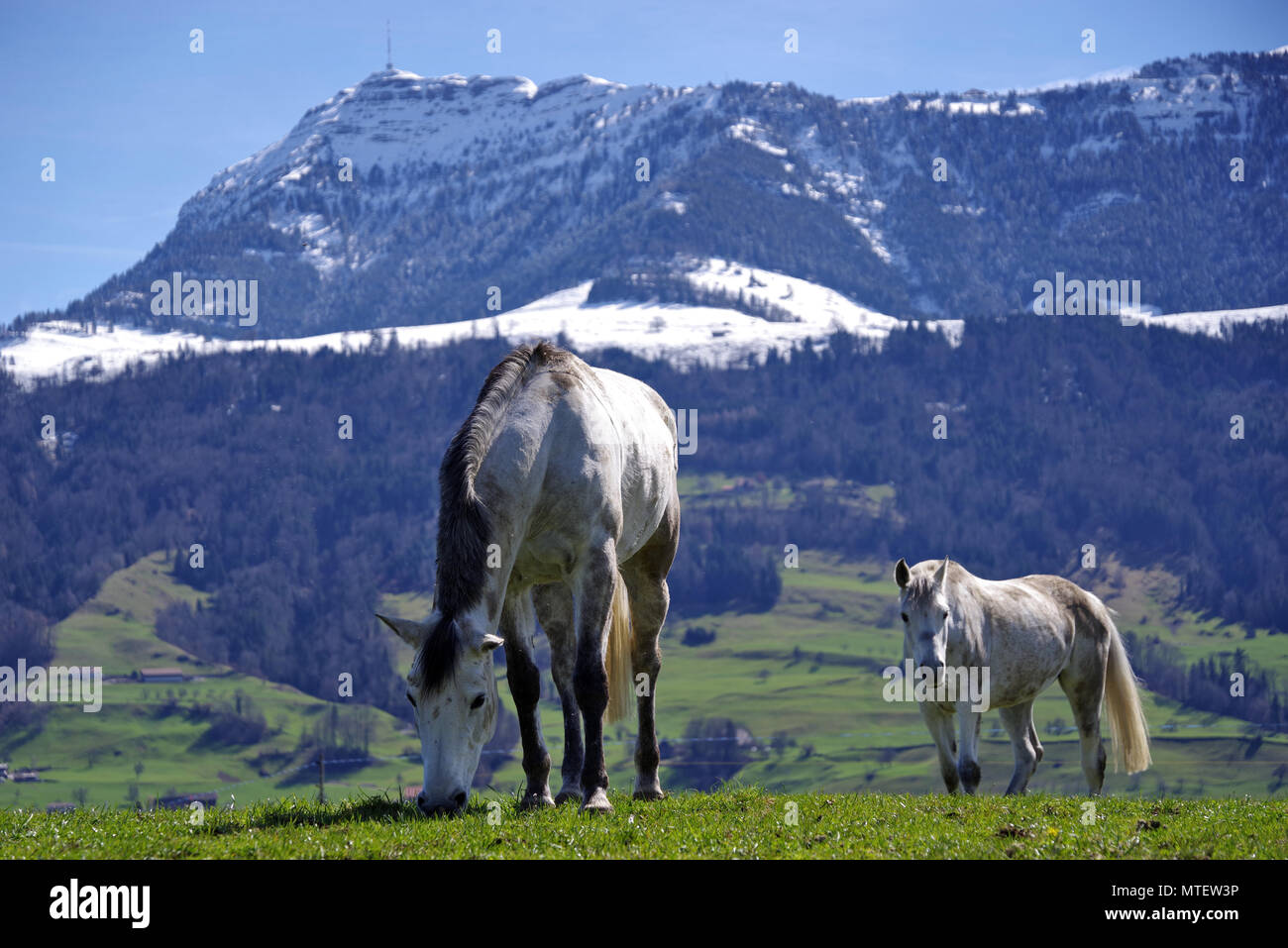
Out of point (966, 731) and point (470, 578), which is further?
point (966, 731)

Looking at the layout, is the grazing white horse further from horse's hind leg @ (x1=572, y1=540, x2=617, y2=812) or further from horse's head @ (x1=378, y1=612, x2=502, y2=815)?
horse's head @ (x1=378, y1=612, x2=502, y2=815)

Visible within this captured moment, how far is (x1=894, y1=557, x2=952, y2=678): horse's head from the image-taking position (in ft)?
59.2

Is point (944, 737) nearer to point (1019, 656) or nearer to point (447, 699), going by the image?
point (1019, 656)

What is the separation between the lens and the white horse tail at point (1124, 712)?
74.0 feet

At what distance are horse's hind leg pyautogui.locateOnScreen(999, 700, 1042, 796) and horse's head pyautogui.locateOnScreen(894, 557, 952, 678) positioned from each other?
346cm

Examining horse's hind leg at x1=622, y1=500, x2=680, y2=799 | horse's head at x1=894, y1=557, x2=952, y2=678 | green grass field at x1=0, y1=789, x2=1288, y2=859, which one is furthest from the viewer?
horse's head at x1=894, y1=557, x2=952, y2=678

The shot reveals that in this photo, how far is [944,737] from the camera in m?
18.8

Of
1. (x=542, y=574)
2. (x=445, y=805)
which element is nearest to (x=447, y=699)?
(x=445, y=805)

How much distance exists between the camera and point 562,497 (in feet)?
43.8

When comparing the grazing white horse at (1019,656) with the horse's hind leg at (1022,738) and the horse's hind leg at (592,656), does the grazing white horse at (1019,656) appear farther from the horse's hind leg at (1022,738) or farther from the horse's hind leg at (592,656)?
the horse's hind leg at (592,656)

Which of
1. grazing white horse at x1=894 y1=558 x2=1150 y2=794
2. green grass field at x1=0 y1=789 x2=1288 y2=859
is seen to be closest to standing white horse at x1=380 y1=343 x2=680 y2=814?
green grass field at x1=0 y1=789 x2=1288 y2=859
